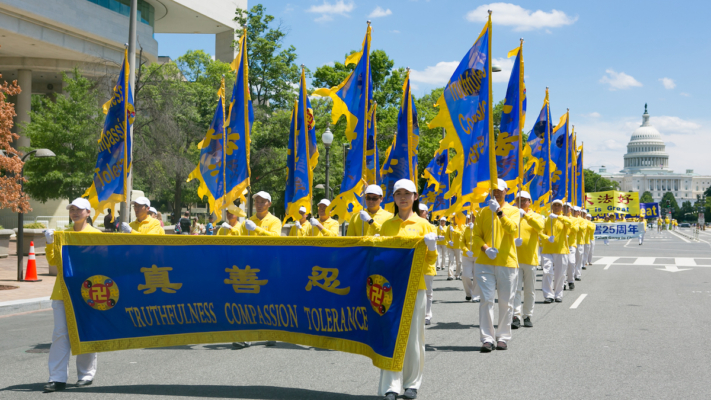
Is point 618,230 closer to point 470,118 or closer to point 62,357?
point 470,118

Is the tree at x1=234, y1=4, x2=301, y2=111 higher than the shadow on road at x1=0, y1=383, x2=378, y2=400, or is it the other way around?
the tree at x1=234, y1=4, x2=301, y2=111

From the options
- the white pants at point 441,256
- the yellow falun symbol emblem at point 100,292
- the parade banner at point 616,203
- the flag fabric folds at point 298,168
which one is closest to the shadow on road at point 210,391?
the yellow falun symbol emblem at point 100,292

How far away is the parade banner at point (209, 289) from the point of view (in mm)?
6051

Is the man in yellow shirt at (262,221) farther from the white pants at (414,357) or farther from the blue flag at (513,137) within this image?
the blue flag at (513,137)

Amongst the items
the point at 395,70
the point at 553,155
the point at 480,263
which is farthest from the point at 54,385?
the point at 395,70

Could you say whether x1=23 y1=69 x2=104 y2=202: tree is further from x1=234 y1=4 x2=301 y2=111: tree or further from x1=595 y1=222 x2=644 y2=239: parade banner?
x1=595 y1=222 x2=644 y2=239: parade banner

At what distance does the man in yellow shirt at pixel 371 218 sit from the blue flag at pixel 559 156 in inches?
449

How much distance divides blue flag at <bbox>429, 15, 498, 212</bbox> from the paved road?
2170 millimetres

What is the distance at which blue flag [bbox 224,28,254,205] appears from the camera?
38.2ft

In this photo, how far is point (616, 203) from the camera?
4828cm

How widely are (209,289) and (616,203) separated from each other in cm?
4687

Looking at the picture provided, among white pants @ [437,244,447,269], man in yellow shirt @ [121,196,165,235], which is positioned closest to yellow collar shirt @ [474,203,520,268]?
man in yellow shirt @ [121,196,165,235]

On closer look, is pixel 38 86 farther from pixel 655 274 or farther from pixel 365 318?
pixel 365 318

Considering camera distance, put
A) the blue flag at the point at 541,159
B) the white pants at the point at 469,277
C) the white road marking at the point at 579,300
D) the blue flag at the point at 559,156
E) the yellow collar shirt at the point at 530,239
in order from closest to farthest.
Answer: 1. the yellow collar shirt at the point at 530,239
2. the white road marking at the point at 579,300
3. the white pants at the point at 469,277
4. the blue flag at the point at 541,159
5. the blue flag at the point at 559,156
